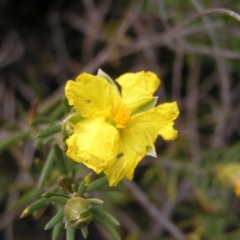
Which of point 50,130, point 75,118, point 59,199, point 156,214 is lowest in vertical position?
point 156,214

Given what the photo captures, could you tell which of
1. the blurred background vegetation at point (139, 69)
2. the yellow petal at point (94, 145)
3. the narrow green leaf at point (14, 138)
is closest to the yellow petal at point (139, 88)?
the yellow petal at point (94, 145)

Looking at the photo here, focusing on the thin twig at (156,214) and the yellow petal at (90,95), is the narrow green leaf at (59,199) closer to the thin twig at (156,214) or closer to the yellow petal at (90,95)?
the yellow petal at (90,95)

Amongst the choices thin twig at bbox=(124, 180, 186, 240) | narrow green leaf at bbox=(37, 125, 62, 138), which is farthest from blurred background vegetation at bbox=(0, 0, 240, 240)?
narrow green leaf at bbox=(37, 125, 62, 138)

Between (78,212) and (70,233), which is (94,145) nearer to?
(78,212)

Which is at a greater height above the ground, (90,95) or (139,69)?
(90,95)

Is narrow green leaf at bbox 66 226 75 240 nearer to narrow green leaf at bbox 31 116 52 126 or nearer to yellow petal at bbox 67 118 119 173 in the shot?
yellow petal at bbox 67 118 119 173

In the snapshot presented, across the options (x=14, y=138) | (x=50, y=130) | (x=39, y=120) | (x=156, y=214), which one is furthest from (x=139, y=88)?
(x=156, y=214)
